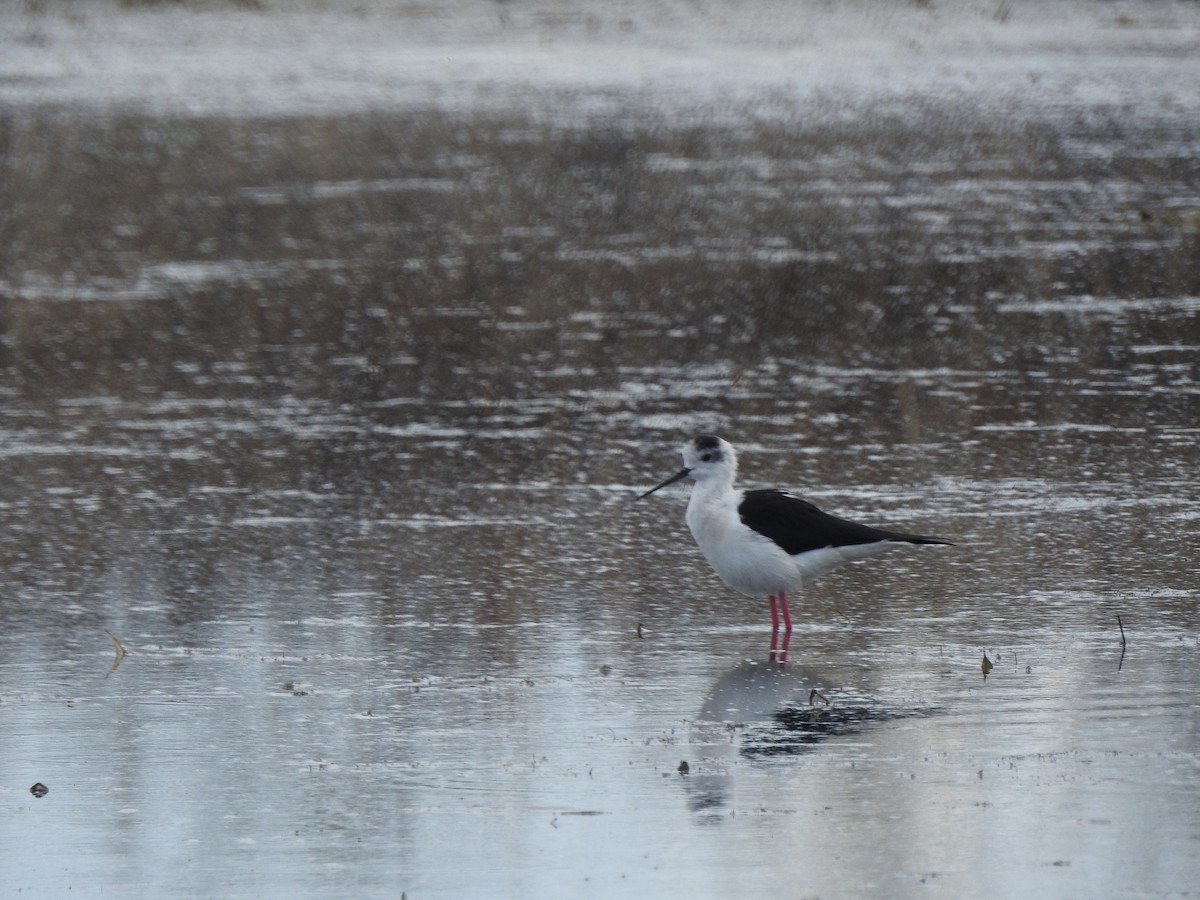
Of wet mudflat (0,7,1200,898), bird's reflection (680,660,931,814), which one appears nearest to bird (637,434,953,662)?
wet mudflat (0,7,1200,898)

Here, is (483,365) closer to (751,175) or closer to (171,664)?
(171,664)

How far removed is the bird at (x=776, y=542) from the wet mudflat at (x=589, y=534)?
24 centimetres

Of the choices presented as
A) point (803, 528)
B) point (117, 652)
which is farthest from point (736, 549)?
point (117, 652)

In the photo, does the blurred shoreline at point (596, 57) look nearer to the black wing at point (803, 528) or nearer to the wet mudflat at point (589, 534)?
the wet mudflat at point (589, 534)

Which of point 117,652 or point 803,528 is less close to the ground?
point 803,528

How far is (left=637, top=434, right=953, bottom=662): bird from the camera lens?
7.93 m

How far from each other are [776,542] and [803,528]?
12 cm

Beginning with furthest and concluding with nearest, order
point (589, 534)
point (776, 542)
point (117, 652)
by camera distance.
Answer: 1. point (589, 534)
2. point (776, 542)
3. point (117, 652)

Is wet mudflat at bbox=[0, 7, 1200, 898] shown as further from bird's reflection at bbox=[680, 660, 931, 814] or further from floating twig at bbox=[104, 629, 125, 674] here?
floating twig at bbox=[104, 629, 125, 674]

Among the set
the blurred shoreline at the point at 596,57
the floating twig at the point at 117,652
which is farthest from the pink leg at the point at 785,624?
the blurred shoreline at the point at 596,57

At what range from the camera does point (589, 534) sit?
9.51m

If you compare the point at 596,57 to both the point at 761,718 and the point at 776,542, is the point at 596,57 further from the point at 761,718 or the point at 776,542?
the point at 761,718

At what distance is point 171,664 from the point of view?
7734 mm

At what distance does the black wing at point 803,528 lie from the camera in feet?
26.1
